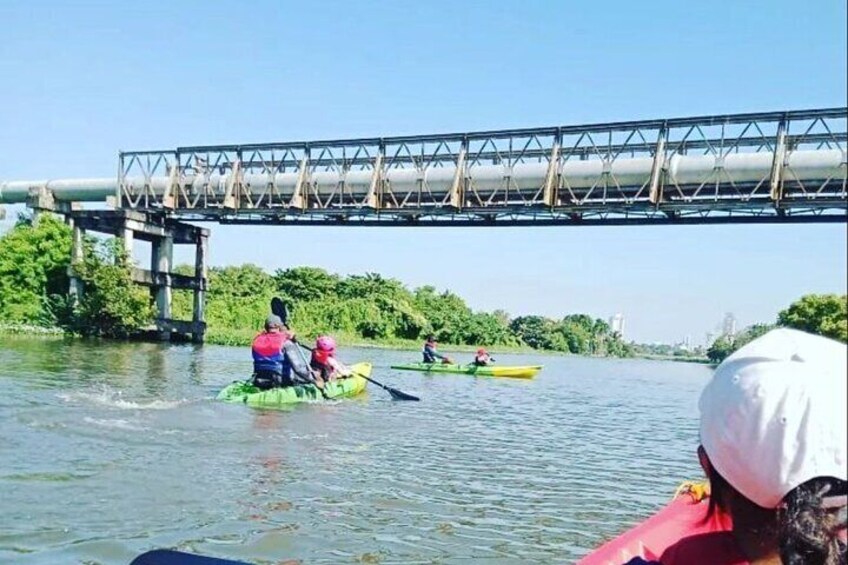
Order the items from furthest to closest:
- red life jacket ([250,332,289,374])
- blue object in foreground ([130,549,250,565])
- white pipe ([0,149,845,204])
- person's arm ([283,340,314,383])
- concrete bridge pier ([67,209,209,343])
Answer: concrete bridge pier ([67,209,209,343]) < white pipe ([0,149,845,204]) < person's arm ([283,340,314,383]) < red life jacket ([250,332,289,374]) < blue object in foreground ([130,549,250,565])

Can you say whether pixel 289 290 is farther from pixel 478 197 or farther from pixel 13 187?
pixel 478 197

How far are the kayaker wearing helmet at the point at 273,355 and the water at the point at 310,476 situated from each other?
61 centimetres

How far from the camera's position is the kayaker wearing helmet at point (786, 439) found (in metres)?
0.91

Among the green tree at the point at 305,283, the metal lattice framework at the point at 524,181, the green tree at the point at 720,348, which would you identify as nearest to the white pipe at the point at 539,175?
the metal lattice framework at the point at 524,181

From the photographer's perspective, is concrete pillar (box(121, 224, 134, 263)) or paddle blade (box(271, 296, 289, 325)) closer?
paddle blade (box(271, 296, 289, 325))

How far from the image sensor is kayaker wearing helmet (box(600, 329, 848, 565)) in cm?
91

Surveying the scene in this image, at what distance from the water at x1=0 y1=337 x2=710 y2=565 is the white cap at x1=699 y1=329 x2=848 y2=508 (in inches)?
11.4

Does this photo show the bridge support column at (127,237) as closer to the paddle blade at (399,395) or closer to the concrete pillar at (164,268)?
the concrete pillar at (164,268)

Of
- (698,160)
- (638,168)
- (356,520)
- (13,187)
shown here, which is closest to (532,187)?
(638,168)

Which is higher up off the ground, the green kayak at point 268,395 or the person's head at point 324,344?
the person's head at point 324,344

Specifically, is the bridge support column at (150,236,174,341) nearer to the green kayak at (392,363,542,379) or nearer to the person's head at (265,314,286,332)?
the green kayak at (392,363,542,379)

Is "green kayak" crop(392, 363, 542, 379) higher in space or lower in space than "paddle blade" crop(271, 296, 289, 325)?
lower

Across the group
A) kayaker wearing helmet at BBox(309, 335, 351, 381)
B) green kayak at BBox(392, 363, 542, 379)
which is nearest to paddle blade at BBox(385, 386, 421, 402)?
kayaker wearing helmet at BBox(309, 335, 351, 381)

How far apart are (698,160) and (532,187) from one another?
4.51 metres
